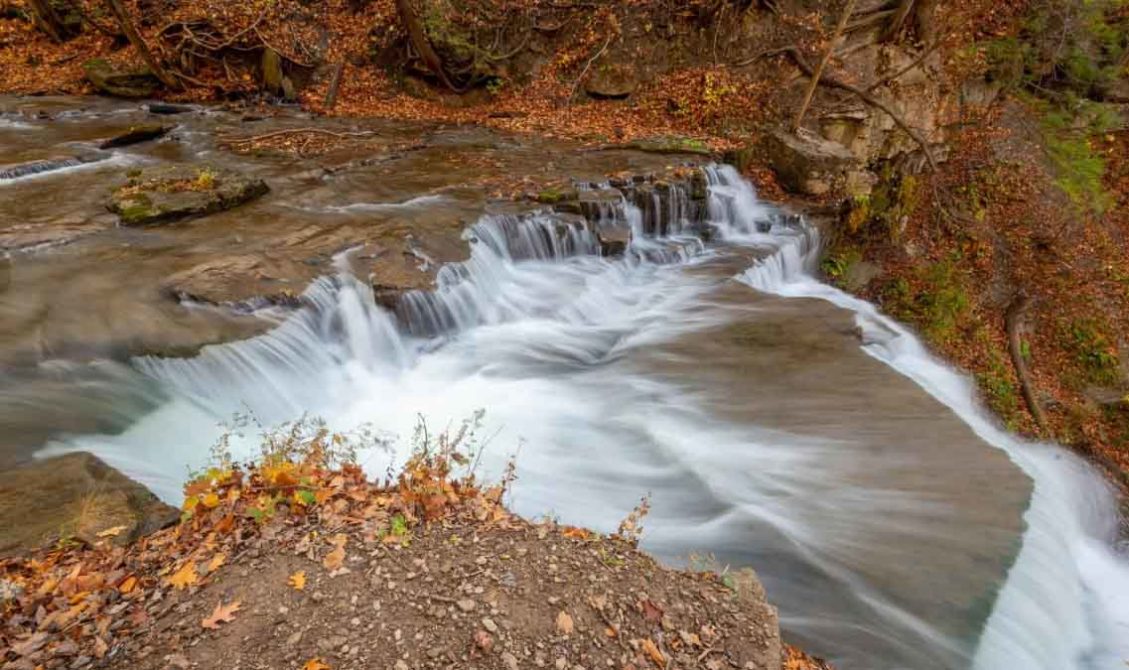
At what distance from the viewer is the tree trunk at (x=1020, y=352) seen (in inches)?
386

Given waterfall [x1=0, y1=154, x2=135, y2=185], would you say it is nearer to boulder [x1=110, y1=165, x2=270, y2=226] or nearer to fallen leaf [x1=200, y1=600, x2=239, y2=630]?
boulder [x1=110, y1=165, x2=270, y2=226]

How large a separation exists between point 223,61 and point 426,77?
4.90m

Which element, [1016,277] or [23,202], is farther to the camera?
[1016,277]

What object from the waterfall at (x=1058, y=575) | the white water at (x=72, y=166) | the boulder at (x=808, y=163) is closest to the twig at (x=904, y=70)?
the boulder at (x=808, y=163)

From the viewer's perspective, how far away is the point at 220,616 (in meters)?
3.02

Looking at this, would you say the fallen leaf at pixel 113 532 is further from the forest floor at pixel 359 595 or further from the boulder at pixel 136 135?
the boulder at pixel 136 135

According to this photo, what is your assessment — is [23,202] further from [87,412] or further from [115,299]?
[87,412]

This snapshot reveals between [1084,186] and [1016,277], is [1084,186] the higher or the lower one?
the higher one

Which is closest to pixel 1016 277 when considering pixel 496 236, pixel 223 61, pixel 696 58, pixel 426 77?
pixel 696 58

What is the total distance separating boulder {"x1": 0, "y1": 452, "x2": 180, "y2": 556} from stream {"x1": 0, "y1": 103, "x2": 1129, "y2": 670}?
57 cm

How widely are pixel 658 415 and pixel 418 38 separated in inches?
471

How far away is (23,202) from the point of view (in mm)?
8344

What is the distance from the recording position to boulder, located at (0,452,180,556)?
3475 millimetres

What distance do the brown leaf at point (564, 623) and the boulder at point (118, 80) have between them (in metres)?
17.0
